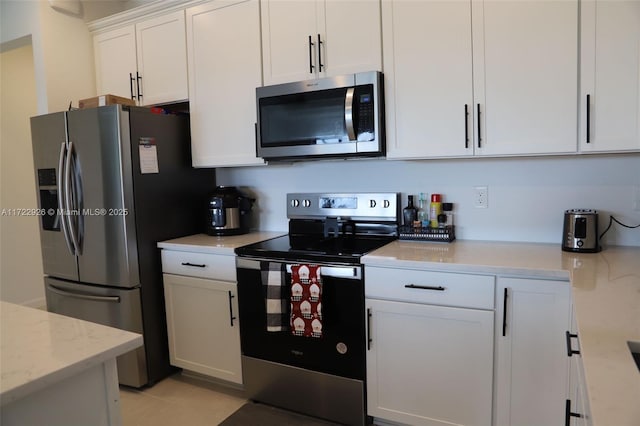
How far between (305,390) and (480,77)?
1.76 m

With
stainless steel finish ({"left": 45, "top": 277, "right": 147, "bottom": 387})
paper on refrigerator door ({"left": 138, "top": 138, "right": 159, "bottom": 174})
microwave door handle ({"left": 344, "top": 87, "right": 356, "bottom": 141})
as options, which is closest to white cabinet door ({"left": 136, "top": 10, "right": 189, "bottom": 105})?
paper on refrigerator door ({"left": 138, "top": 138, "right": 159, "bottom": 174})

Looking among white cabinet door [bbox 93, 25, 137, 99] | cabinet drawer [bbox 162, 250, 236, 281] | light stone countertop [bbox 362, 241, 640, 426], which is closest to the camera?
light stone countertop [bbox 362, 241, 640, 426]

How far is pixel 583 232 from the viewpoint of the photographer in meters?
1.96

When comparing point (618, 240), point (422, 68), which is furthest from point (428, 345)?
point (422, 68)

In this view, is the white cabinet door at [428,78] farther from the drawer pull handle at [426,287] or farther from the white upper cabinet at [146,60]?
the white upper cabinet at [146,60]

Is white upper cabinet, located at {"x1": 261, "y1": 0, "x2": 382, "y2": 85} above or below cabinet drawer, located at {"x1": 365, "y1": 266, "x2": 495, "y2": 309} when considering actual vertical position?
above

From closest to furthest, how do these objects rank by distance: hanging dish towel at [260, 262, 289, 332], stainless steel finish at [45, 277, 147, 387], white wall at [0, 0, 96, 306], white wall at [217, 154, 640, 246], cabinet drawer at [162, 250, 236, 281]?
white wall at [217, 154, 640, 246]
hanging dish towel at [260, 262, 289, 332]
cabinet drawer at [162, 250, 236, 281]
stainless steel finish at [45, 277, 147, 387]
white wall at [0, 0, 96, 306]

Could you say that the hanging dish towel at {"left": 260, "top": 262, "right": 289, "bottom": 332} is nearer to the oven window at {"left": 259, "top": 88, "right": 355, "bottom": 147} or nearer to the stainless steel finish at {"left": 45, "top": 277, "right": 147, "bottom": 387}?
the oven window at {"left": 259, "top": 88, "right": 355, "bottom": 147}

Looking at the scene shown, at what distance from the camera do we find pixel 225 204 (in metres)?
2.79

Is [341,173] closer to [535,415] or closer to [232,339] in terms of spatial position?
[232,339]

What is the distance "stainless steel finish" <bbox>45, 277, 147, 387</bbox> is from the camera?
258 centimetres

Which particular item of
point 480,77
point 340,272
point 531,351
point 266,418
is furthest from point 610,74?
point 266,418

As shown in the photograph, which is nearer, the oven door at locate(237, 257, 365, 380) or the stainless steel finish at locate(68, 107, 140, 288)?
the oven door at locate(237, 257, 365, 380)

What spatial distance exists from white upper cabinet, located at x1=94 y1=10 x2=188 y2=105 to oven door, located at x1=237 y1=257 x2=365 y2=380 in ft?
4.47
